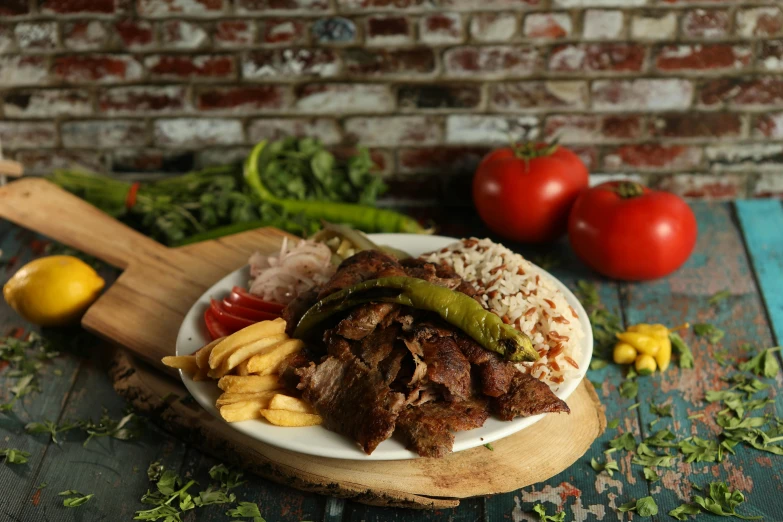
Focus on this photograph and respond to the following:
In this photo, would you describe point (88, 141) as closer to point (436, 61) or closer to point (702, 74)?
point (436, 61)

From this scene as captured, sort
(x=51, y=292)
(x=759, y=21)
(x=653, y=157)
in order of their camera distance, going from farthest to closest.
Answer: (x=653, y=157)
(x=759, y=21)
(x=51, y=292)

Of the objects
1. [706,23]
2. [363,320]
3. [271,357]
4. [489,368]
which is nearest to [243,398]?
[271,357]

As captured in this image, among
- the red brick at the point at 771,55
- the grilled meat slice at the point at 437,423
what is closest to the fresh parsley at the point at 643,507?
the grilled meat slice at the point at 437,423

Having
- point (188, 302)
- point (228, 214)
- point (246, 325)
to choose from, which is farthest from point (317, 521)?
point (228, 214)

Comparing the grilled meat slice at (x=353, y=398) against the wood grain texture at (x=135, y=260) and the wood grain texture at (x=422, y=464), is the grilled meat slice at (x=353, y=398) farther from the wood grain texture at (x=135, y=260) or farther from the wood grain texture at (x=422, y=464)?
the wood grain texture at (x=135, y=260)

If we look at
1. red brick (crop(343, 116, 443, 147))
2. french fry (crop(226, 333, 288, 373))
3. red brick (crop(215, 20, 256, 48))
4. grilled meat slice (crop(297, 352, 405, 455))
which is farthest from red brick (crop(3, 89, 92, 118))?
grilled meat slice (crop(297, 352, 405, 455))

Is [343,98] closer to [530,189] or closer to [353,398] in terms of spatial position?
[530,189]
